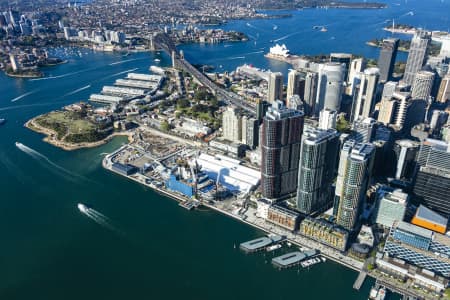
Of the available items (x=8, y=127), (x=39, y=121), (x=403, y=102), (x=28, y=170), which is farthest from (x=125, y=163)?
(x=403, y=102)

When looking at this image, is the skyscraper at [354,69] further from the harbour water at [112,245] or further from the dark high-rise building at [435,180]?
the harbour water at [112,245]

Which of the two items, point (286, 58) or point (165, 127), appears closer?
point (165, 127)

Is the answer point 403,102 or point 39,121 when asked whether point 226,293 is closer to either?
point 403,102

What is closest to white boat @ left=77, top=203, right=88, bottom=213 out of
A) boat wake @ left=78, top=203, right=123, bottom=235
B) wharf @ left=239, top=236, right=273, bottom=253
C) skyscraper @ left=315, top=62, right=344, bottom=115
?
boat wake @ left=78, top=203, right=123, bottom=235

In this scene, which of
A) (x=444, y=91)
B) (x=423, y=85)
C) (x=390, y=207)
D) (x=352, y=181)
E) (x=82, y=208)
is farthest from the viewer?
(x=444, y=91)

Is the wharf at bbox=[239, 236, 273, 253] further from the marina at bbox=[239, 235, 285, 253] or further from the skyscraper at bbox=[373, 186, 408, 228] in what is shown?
the skyscraper at bbox=[373, 186, 408, 228]

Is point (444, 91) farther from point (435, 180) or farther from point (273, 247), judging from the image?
point (273, 247)

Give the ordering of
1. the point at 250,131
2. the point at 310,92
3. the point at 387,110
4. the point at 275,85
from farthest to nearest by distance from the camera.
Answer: the point at 275,85 < the point at 310,92 < the point at 387,110 < the point at 250,131

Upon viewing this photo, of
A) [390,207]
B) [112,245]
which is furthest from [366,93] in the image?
[112,245]
